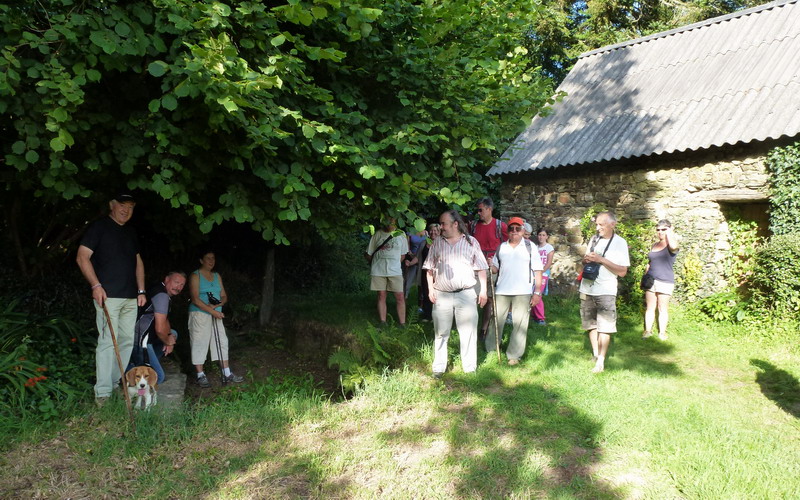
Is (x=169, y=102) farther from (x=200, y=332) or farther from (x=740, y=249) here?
(x=740, y=249)

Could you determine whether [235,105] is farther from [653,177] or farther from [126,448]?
[653,177]

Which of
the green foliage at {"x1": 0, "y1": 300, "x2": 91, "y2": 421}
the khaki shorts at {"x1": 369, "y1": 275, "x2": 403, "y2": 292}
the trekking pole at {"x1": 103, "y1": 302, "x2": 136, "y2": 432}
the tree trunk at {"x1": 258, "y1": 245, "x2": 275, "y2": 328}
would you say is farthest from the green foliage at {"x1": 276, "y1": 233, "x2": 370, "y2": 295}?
the trekking pole at {"x1": 103, "y1": 302, "x2": 136, "y2": 432}

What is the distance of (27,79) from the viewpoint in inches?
137

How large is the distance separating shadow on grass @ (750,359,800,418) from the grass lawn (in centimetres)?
2

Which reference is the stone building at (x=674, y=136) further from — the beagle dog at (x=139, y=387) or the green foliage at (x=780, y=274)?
the beagle dog at (x=139, y=387)

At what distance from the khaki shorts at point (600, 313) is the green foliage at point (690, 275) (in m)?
3.69

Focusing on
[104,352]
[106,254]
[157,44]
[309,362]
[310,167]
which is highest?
[157,44]

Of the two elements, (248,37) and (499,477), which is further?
(248,37)

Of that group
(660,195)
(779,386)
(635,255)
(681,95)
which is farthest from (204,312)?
(681,95)

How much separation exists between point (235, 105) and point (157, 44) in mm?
829

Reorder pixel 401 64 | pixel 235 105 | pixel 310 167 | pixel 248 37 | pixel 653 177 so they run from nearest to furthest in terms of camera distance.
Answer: pixel 235 105 < pixel 248 37 < pixel 310 167 < pixel 401 64 < pixel 653 177

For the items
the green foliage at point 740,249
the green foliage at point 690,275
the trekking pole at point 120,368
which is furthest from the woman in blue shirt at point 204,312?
the green foliage at point 740,249

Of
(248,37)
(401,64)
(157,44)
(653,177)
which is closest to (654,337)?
(653,177)

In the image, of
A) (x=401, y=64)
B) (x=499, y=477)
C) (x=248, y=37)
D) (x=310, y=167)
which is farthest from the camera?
(x=401, y=64)
